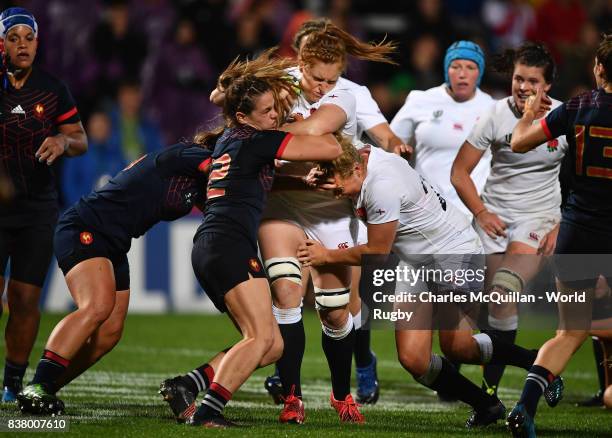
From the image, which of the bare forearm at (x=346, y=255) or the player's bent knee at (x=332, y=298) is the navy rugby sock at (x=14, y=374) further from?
the bare forearm at (x=346, y=255)

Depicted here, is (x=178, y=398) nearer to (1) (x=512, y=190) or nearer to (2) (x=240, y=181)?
(2) (x=240, y=181)

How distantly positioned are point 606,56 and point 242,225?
6.88 feet

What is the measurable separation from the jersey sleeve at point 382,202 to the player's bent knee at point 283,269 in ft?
1.92

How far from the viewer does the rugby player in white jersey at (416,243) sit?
251 inches

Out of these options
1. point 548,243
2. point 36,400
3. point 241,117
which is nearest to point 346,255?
point 241,117

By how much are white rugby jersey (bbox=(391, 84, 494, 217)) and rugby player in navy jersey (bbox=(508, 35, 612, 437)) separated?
2585mm

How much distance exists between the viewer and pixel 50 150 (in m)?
7.18

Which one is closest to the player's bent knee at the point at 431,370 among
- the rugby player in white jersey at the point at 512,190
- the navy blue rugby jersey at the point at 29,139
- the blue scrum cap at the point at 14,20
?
the rugby player in white jersey at the point at 512,190

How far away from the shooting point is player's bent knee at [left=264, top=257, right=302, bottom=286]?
666cm

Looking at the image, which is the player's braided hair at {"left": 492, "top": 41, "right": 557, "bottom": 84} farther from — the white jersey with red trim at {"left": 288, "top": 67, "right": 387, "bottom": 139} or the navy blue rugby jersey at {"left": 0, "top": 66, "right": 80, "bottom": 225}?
the navy blue rugby jersey at {"left": 0, "top": 66, "right": 80, "bottom": 225}

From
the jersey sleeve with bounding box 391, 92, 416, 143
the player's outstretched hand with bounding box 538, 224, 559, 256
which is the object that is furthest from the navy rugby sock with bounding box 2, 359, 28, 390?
the player's outstretched hand with bounding box 538, 224, 559, 256

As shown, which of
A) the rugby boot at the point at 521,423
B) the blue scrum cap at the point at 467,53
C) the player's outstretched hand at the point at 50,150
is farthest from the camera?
the blue scrum cap at the point at 467,53

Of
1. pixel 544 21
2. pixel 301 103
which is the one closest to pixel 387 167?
pixel 301 103

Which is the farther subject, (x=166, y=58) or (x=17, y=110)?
(x=166, y=58)
